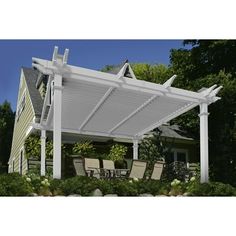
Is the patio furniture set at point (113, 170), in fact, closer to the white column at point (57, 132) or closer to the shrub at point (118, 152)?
the white column at point (57, 132)

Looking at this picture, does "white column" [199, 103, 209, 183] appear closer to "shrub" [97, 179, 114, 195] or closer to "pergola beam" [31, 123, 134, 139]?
"shrub" [97, 179, 114, 195]

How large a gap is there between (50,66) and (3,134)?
7.54 m

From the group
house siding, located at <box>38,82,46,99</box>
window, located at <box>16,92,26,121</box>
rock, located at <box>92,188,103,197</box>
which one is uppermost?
house siding, located at <box>38,82,46,99</box>

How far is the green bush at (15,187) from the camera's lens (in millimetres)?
8279

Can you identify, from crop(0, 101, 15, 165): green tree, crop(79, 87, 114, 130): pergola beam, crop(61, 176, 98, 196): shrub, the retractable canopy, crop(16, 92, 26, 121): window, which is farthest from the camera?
crop(16, 92, 26, 121): window

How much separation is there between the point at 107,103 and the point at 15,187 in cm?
385

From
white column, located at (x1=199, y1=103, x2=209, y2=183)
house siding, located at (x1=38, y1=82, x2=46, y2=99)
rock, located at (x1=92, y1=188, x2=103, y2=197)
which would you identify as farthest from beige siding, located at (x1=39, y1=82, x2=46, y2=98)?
rock, located at (x1=92, y1=188, x2=103, y2=197)

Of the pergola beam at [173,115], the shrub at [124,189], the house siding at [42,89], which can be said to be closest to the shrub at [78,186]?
the shrub at [124,189]

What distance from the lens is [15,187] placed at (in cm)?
841

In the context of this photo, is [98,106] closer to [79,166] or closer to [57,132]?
[79,166]

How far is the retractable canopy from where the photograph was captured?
9.43 metres

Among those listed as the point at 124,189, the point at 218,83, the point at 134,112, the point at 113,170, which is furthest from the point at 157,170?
Result: the point at 218,83
